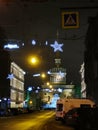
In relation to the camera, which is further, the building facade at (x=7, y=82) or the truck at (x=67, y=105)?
the building facade at (x=7, y=82)

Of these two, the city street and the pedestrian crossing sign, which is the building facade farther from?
the pedestrian crossing sign

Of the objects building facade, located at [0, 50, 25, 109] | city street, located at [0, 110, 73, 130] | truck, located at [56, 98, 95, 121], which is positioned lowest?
city street, located at [0, 110, 73, 130]

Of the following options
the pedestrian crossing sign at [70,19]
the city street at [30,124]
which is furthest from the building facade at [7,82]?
the pedestrian crossing sign at [70,19]

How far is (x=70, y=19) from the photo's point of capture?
24.5 meters

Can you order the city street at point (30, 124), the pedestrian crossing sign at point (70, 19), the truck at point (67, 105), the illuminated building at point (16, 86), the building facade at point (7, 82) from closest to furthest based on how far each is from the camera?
the pedestrian crossing sign at point (70, 19), the city street at point (30, 124), the truck at point (67, 105), the building facade at point (7, 82), the illuminated building at point (16, 86)

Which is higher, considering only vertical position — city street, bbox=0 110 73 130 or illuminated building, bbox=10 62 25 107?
illuminated building, bbox=10 62 25 107

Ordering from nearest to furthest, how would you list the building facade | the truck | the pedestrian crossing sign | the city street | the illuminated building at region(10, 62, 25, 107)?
the pedestrian crossing sign → the city street → the truck → the building facade → the illuminated building at region(10, 62, 25, 107)

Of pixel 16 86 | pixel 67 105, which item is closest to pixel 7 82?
pixel 16 86

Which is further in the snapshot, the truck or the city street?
the truck

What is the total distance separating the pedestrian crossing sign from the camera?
24.3 metres

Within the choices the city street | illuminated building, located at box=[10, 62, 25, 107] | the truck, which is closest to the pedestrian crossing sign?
the city street

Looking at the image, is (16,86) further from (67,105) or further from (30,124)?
(30,124)

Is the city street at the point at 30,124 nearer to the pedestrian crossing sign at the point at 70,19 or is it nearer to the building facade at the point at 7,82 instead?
the pedestrian crossing sign at the point at 70,19

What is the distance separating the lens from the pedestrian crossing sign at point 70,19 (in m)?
24.3
